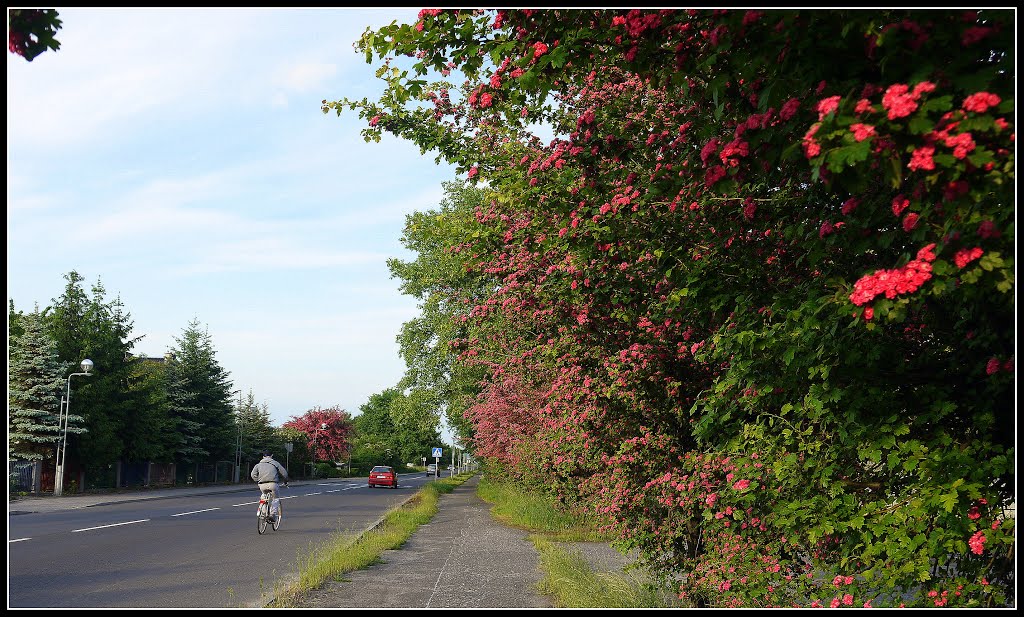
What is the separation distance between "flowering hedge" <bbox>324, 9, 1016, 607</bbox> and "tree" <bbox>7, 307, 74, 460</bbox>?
30515 millimetres

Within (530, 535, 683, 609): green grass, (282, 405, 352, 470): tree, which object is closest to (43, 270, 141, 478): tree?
(530, 535, 683, 609): green grass

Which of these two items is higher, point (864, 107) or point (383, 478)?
point (864, 107)

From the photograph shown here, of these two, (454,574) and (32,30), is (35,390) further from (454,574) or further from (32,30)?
(32,30)

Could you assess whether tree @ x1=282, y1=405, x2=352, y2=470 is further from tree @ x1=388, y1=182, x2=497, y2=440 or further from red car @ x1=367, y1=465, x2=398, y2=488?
tree @ x1=388, y1=182, x2=497, y2=440

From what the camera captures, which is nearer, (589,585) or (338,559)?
(589,585)

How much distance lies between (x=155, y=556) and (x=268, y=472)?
501 cm

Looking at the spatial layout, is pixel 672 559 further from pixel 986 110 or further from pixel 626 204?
pixel 986 110

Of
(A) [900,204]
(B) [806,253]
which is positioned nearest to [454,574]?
(B) [806,253]

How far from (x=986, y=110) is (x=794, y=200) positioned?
2116 mm

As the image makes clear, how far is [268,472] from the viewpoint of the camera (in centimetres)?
1814

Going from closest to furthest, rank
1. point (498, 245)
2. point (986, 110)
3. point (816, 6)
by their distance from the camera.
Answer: point (986, 110) → point (816, 6) → point (498, 245)

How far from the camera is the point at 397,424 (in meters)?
40.1

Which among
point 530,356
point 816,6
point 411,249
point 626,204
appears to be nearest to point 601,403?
point 530,356

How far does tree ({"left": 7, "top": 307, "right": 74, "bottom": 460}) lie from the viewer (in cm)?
3142
